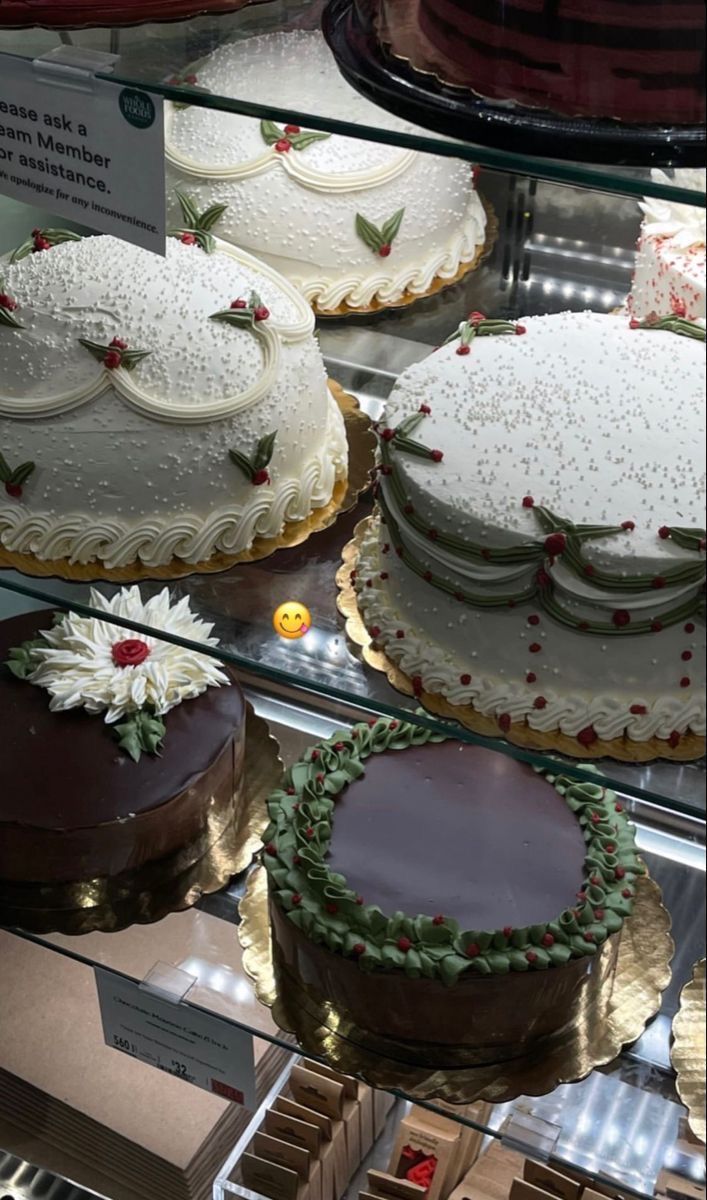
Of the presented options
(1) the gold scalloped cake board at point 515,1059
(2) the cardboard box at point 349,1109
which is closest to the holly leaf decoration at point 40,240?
(1) the gold scalloped cake board at point 515,1059

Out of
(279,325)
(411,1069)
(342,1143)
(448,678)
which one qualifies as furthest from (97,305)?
(342,1143)

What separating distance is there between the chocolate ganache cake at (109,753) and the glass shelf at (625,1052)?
0.10 m

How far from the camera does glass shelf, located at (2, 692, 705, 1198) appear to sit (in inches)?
62.9

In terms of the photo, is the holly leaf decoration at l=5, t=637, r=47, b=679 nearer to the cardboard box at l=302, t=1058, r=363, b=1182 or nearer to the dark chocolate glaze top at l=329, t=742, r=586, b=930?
the dark chocolate glaze top at l=329, t=742, r=586, b=930

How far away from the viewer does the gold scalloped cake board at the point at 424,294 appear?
1.99 m

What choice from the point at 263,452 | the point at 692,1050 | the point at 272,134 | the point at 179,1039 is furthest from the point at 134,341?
the point at 692,1050

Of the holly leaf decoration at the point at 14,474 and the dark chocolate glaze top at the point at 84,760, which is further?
the dark chocolate glaze top at the point at 84,760

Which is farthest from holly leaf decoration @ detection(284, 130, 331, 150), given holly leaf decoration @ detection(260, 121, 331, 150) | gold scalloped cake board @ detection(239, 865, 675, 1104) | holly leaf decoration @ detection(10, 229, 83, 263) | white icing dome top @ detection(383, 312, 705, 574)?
gold scalloped cake board @ detection(239, 865, 675, 1104)

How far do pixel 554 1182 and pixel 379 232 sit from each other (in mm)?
1274

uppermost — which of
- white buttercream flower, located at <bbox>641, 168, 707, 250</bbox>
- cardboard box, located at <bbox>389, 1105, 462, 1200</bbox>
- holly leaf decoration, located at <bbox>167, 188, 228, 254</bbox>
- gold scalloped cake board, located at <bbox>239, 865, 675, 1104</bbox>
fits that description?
white buttercream flower, located at <bbox>641, 168, 707, 250</bbox>

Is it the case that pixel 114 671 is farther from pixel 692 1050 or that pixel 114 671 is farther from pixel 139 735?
pixel 692 1050

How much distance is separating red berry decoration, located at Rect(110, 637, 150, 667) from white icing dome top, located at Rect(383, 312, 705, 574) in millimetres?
607

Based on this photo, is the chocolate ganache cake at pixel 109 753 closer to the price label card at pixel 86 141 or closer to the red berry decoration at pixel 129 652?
the red berry decoration at pixel 129 652

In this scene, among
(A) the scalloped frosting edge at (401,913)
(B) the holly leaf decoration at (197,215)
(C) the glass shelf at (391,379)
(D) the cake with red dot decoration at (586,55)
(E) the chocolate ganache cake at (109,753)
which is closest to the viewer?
(D) the cake with red dot decoration at (586,55)
